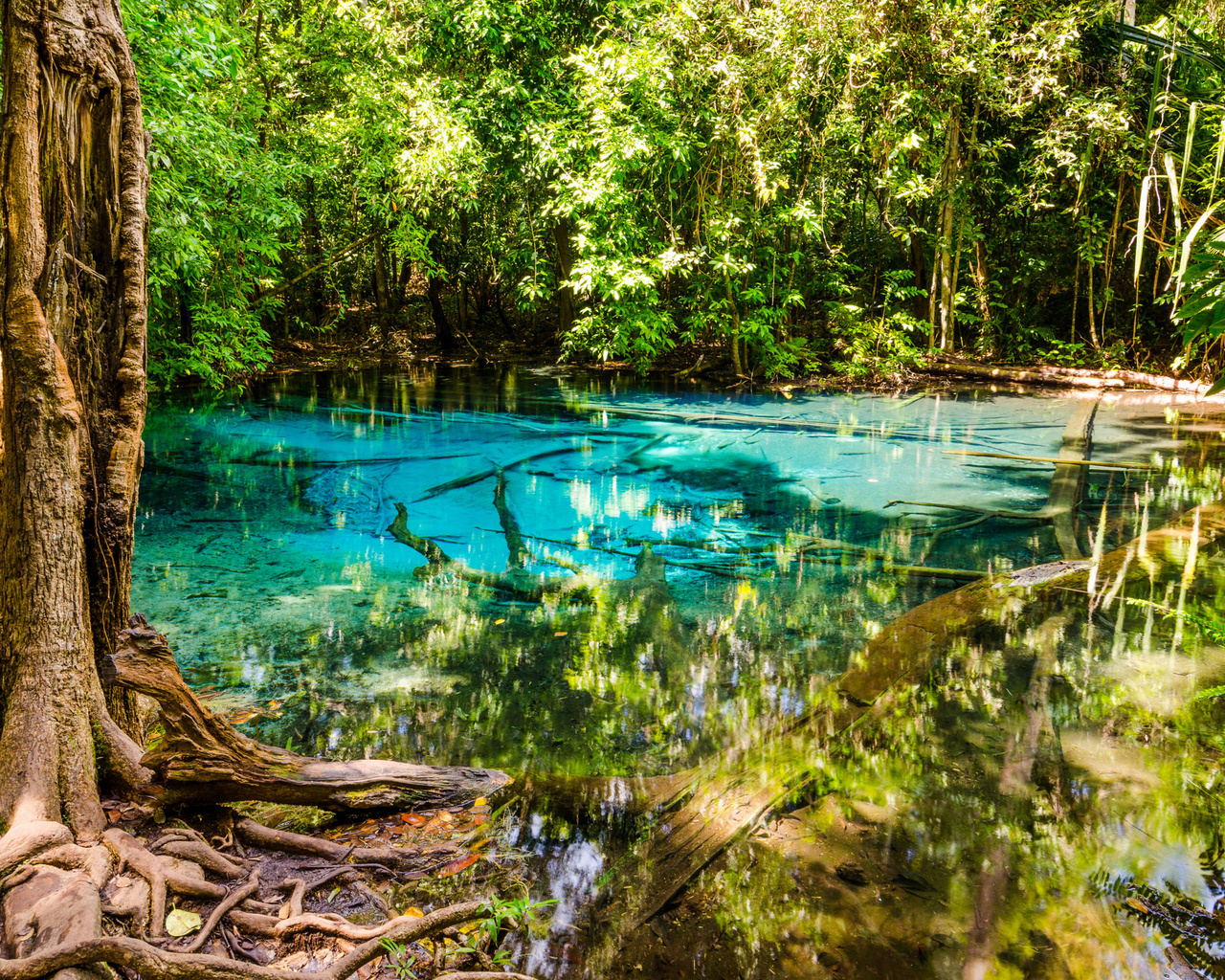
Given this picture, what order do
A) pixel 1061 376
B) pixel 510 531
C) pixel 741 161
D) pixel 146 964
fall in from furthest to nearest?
pixel 1061 376, pixel 741 161, pixel 510 531, pixel 146 964

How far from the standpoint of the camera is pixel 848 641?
151 inches

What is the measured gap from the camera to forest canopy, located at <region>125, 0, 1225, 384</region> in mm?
9883

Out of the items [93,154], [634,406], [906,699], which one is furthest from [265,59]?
[906,699]

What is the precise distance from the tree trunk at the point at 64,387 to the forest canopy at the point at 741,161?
6603 millimetres

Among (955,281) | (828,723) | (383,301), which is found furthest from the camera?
(383,301)

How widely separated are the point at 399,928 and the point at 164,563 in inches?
153

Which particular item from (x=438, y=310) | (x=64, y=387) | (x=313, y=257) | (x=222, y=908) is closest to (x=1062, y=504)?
(x=222, y=908)

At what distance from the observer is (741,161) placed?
10.7 meters

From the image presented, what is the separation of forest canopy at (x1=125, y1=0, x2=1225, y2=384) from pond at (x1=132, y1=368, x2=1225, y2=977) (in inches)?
142

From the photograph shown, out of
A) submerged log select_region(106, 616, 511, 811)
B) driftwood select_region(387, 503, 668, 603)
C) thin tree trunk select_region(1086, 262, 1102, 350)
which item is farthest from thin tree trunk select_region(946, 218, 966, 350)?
submerged log select_region(106, 616, 511, 811)

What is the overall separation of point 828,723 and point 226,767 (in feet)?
6.79

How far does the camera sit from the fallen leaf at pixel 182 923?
5.59ft

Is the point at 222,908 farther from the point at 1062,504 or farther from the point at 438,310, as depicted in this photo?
the point at 438,310

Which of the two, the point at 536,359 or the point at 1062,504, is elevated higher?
the point at 536,359
